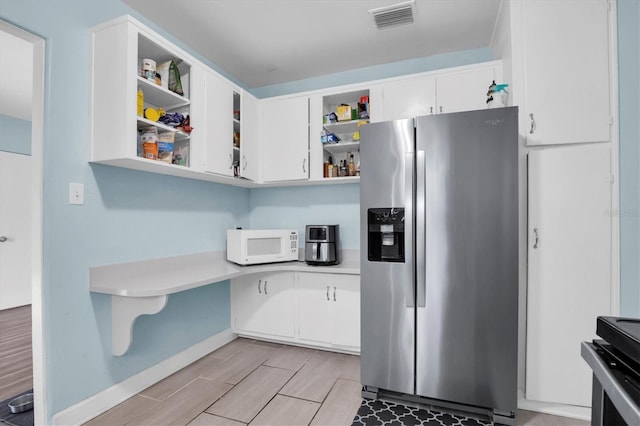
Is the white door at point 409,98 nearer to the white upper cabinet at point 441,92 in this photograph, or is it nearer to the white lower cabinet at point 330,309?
the white upper cabinet at point 441,92

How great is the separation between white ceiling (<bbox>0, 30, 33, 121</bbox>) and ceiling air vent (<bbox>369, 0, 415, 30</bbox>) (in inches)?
100.0

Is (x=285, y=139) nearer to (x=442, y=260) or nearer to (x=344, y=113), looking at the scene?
(x=344, y=113)

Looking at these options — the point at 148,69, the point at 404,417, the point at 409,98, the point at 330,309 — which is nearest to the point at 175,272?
the point at 330,309

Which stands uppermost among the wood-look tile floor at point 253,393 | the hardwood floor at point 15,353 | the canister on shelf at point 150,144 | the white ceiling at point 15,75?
the white ceiling at point 15,75

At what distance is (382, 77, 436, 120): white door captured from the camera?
241cm

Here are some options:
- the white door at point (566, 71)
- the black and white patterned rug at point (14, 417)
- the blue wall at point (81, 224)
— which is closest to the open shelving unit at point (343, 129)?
the white door at point (566, 71)

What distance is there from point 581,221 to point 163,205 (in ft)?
9.01

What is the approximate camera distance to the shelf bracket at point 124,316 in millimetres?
1862

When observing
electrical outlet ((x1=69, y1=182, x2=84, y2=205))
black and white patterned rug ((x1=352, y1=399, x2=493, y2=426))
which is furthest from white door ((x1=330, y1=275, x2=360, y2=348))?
electrical outlet ((x1=69, y1=182, x2=84, y2=205))

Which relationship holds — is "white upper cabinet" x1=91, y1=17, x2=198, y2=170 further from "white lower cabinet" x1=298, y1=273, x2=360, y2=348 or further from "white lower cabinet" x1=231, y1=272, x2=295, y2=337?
"white lower cabinet" x1=298, y1=273, x2=360, y2=348

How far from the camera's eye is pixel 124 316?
1.89m

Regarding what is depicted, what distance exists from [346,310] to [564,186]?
1.72 meters

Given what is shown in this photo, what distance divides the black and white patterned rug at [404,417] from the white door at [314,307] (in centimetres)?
78

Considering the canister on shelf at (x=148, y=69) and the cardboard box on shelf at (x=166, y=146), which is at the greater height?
the canister on shelf at (x=148, y=69)
